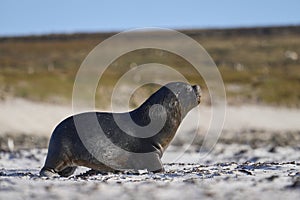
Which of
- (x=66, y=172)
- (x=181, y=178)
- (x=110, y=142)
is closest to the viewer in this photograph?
(x=181, y=178)

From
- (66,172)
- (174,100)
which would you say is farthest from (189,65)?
(66,172)

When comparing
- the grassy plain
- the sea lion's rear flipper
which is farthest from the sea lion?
the grassy plain

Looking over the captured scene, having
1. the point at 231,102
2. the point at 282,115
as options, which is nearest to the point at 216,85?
the point at 231,102

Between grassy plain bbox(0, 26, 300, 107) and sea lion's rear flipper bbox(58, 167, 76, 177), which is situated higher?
grassy plain bbox(0, 26, 300, 107)

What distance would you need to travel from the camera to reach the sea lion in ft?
25.8

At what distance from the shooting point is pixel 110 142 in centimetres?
792

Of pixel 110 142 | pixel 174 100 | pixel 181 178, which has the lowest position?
pixel 181 178

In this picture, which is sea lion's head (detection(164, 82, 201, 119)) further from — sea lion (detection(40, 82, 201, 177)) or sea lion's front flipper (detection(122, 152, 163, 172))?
sea lion's front flipper (detection(122, 152, 163, 172))

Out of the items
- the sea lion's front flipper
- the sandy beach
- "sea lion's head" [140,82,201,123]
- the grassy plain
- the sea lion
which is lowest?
the sandy beach

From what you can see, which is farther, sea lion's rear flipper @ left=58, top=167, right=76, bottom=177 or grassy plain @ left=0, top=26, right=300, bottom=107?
grassy plain @ left=0, top=26, right=300, bottom=107

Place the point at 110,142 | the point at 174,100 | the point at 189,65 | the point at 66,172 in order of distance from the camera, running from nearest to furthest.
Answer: the point at 110,142 < the point at 66,172 < the point at 174,100 < the point at 189,65

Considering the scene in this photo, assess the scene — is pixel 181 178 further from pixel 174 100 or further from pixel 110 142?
pixel 174 100

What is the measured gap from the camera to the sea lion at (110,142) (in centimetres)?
785

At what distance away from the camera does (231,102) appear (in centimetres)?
3041
